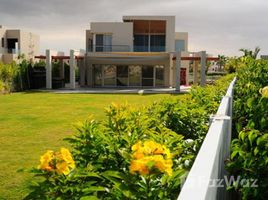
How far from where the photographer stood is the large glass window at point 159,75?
117 feet

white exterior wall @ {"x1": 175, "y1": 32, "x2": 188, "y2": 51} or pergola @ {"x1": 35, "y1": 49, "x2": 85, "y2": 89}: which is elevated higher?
white exterior wall @ {"x1": 175, "y1": 32, "x2": 188, "y2": 51}

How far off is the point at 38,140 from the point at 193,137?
23.8ft

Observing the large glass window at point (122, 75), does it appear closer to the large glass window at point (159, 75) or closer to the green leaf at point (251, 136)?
the large glass window at point (159, 75)

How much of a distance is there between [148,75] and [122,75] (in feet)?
8.23

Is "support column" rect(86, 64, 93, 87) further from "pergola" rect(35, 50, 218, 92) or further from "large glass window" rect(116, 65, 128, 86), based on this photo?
"large glass window" rect(116, 65, 128, 86)

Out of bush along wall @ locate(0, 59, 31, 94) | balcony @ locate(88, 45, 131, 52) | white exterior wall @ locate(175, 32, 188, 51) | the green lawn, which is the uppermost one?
white exterior wall @ locate(175, 32, 188, 51)

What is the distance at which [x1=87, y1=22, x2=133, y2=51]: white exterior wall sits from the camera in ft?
115

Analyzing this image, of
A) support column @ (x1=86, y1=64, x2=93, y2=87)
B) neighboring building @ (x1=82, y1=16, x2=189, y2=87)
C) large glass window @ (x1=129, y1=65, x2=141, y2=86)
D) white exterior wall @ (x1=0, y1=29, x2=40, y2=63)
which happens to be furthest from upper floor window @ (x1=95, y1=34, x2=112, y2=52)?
white exterior wall @ (x1=0, y1=29, x2=40, y2=63)

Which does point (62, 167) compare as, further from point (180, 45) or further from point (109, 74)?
point (180, 45)

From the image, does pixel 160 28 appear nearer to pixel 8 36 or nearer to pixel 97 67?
pixel 97 67

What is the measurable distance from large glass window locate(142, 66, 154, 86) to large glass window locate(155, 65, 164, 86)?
384 mm

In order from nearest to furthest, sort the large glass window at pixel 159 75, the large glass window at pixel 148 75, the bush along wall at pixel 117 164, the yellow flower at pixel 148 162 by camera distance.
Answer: the yellow flower at pixel 148 162, the bush along wall at pixel 117 164, the large glass window at pixel 159 75, the large glass window at pixel 148 75

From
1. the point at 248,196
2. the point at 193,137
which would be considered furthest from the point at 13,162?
the point at 248,196

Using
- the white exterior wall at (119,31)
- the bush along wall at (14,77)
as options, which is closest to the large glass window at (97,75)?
the white exterior wall at (119,31)
